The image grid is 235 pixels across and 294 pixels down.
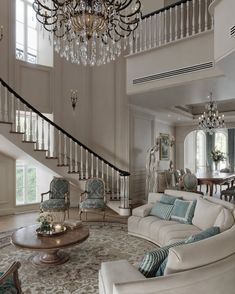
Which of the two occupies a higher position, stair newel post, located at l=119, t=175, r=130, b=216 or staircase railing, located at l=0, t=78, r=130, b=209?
staircase railing, located at l=0, t=78, r=130, b=209

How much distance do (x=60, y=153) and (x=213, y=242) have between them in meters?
5.22

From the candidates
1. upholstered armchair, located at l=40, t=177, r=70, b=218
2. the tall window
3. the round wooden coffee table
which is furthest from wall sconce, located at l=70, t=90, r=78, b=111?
the round wooden coffee table

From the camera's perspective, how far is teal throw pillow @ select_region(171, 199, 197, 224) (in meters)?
4.11

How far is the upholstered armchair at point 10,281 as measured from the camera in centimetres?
212

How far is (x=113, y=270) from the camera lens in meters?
2.11

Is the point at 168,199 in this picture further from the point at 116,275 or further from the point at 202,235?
the point at 116,275

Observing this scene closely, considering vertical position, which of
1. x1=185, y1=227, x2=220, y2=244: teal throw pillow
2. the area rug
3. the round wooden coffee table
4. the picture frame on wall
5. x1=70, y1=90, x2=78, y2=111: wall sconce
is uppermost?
x1=70, y1=90, x2=78, y2=111: wall sconce

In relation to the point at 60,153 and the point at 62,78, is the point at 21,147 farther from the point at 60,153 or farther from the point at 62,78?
the point at 62,78

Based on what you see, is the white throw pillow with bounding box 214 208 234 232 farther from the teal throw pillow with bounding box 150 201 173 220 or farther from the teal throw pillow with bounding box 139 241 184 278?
the teal throw pillow with bounding box 150 201 173 220

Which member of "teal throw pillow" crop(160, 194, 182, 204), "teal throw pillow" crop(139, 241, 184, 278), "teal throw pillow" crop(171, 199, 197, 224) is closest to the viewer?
"teal throw pillow" crop(139, 241, 184, 278)

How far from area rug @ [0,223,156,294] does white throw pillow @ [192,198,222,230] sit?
88 centimetres

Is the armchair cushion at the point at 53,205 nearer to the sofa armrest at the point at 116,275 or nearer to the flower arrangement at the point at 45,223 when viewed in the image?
the flower arrangement at the point at 45,223

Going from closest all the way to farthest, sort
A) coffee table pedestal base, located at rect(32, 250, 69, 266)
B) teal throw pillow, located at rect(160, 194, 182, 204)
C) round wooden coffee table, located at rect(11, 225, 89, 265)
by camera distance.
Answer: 1. round wooden coffee table, located at rect(11, 225, 89, 265)
2. coffee table pedestal base, located at rect(32, 250, 69, 266)
3. teal throw pillow, located at rect(160, 194, 182, 204)

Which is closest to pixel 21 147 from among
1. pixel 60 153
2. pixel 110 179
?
pixel 60 153
